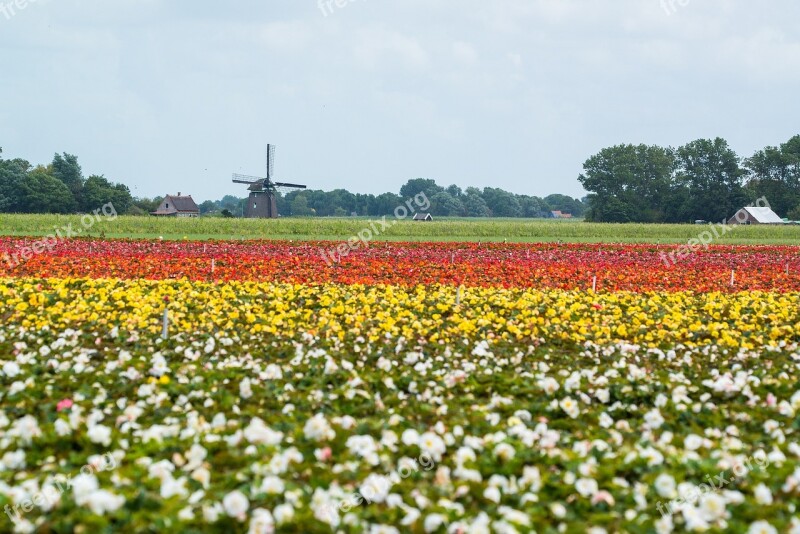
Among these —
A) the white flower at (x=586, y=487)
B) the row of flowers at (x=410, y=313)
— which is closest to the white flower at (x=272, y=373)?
the row of flowers at (x=410, y=313)

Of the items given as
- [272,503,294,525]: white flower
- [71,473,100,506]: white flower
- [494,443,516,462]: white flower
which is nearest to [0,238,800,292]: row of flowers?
[494,443,516,462]: white flower

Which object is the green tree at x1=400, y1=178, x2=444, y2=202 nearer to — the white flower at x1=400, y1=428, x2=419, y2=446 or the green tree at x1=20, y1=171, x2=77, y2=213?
the green tree at x1=20, y1=171, x2=77, y2=213

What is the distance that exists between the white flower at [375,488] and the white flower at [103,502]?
1.48m

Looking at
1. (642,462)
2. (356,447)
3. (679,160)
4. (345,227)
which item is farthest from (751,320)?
(679,160)

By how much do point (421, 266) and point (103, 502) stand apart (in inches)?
743

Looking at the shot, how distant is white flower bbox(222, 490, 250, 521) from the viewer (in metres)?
4.56

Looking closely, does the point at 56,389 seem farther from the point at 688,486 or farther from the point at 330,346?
the point at 688,486

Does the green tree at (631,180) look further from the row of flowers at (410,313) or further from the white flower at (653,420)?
the white flower at (653,420)

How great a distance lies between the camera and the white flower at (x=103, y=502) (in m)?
4.54

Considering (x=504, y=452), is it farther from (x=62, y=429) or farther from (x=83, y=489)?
(x=62, y=429)

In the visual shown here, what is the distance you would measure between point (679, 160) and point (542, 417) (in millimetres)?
104800

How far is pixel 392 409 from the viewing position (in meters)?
7.20

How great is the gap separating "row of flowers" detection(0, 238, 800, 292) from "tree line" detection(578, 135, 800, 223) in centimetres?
6812

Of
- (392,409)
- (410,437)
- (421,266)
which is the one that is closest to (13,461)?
(410,437)
